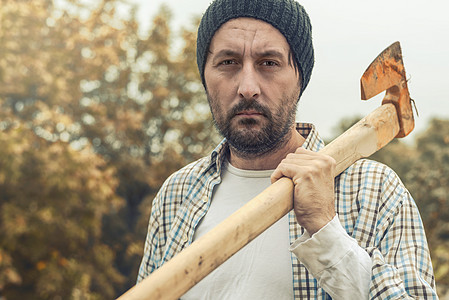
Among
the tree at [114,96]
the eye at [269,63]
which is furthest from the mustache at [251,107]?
the tree at [114,96]

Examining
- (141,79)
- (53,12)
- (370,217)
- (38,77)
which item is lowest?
(370,217)

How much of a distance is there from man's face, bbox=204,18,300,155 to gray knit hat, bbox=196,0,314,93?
30 millimetres

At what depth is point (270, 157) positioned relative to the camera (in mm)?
2162

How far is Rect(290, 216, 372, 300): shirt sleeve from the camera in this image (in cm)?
161

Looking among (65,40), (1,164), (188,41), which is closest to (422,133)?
(188,41)

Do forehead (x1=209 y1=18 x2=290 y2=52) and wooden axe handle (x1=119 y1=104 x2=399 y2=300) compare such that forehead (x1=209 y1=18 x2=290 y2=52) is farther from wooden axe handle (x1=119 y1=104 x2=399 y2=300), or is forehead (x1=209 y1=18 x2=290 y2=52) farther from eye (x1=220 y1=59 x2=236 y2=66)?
wooden axe handle (x1=119 y1=104 x2=399 y2=300)

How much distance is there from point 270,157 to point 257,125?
0.21 m

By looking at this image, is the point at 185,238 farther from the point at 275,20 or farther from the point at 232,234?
the point at 275,20

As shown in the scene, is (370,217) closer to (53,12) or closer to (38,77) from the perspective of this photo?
(38,77)

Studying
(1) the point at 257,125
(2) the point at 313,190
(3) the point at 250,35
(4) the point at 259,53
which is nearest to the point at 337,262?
(2) the point at 313,190

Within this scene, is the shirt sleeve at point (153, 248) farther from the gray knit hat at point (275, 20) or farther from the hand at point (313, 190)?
the hand at point (313, 190)

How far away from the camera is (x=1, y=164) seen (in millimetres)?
9195

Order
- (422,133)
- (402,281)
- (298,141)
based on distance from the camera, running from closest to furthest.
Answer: (402,281) < (298,141) < (422,133)

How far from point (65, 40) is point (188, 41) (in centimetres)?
378
